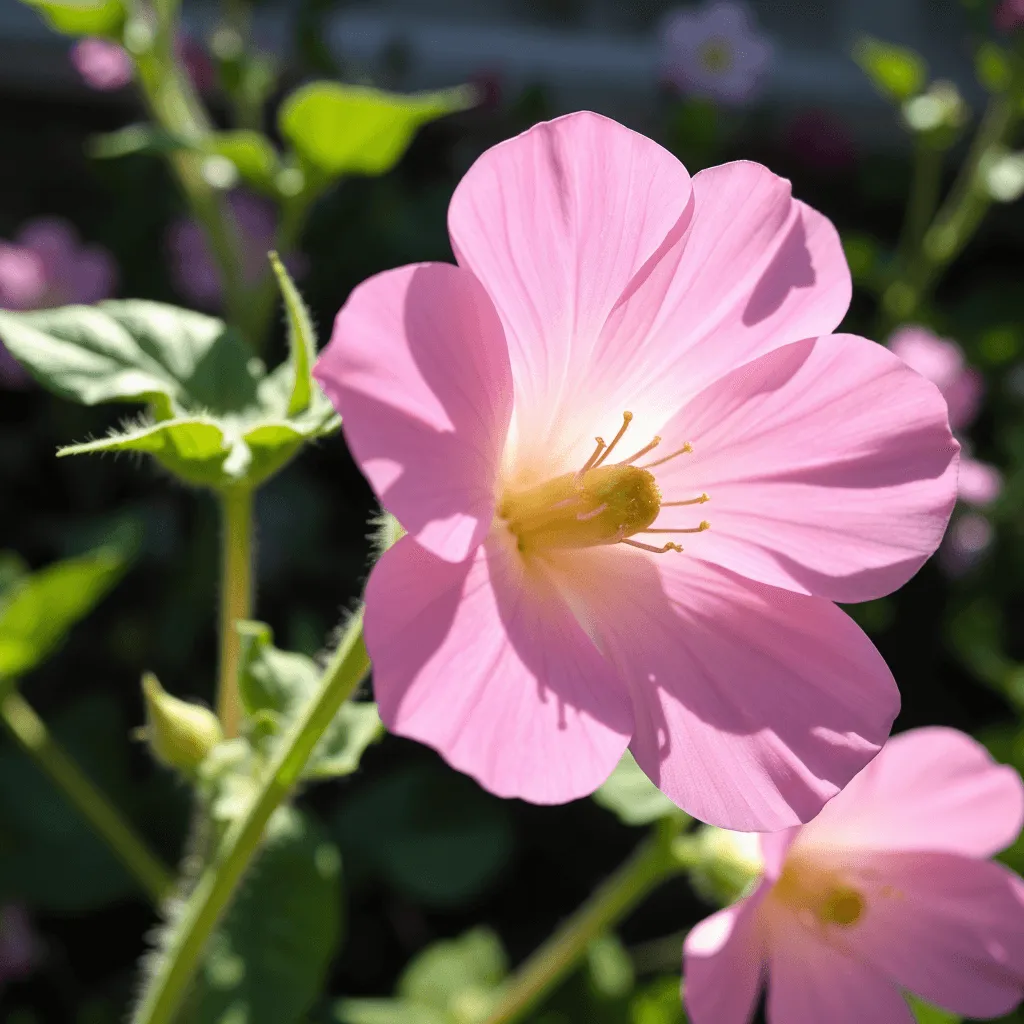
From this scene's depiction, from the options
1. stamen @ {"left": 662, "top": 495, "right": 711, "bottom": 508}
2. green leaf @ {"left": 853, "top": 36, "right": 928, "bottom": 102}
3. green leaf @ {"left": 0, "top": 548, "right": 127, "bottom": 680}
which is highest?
stamen @ {"left": 662, "top": 495, "right": 711, "bottom": 508}

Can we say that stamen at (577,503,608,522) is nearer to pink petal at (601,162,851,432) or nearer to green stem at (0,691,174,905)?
pink petal at (601,162,851,432)

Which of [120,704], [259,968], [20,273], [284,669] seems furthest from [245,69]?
[259,968]

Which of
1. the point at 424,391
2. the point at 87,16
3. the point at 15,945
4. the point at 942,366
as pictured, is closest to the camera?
the point at 424,391

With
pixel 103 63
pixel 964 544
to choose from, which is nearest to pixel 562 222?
pixel 103 63

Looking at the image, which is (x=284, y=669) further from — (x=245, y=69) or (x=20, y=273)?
(x=20, y=273)

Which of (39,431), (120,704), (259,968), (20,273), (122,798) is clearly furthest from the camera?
(39,431)

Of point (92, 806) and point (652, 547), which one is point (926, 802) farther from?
point (92, 806)

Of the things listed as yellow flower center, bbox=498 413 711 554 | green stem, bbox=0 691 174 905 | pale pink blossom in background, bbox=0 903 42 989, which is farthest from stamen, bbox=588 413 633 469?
pale pink blossom in background, bbox=0 903 42 989
